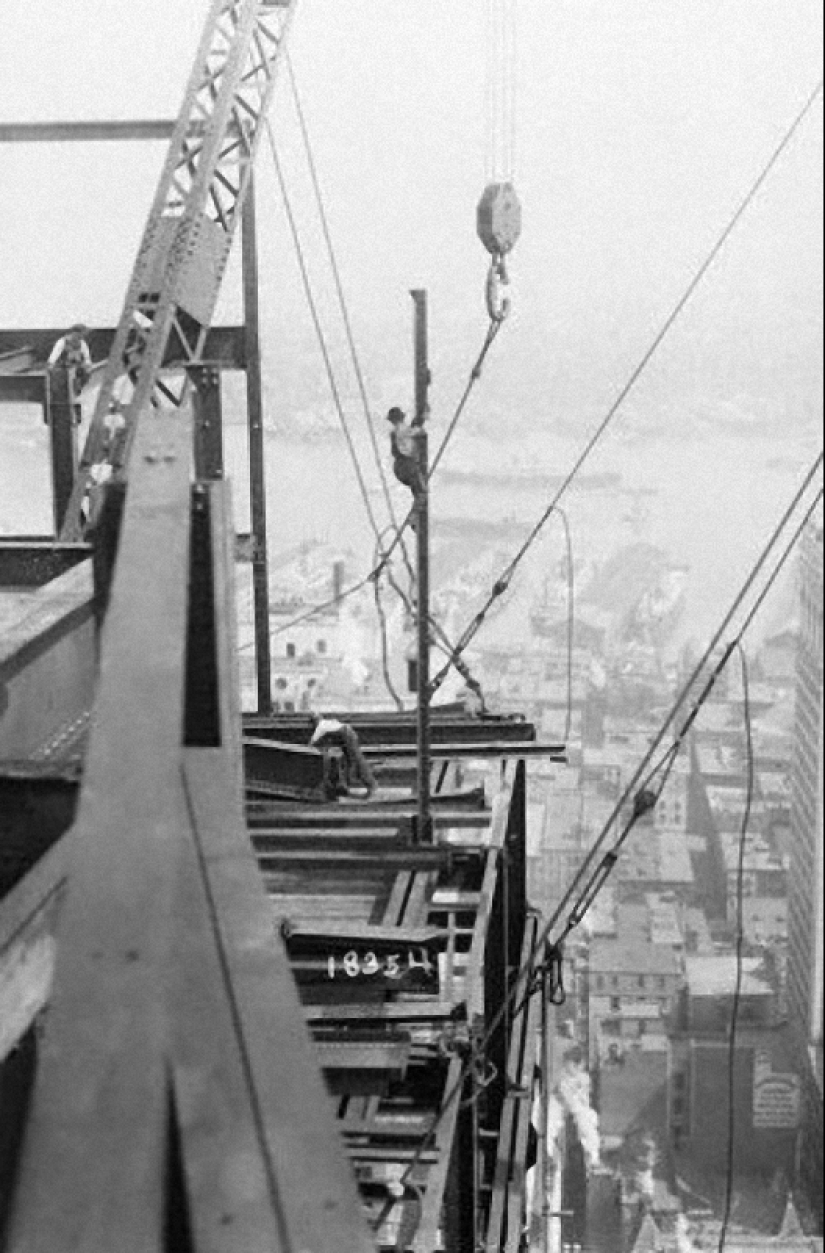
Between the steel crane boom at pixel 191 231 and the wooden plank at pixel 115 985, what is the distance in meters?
8.19

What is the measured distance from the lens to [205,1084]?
1849 millimetres

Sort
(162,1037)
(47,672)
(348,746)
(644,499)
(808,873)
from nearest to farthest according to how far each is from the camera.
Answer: (162,1037) < (47,672) < (348,746) < (808,873) < (644,499)

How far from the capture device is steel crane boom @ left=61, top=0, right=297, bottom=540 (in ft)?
34.2

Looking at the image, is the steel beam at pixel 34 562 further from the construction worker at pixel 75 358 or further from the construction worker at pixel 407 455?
the construction worker at pixel 75 358

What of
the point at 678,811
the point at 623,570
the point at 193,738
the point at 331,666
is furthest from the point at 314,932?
the point at 623,570

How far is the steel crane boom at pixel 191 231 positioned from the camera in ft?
34.2

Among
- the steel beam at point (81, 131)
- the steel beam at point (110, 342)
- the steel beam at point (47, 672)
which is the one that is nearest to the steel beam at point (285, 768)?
the steel beam at point (47, 672)

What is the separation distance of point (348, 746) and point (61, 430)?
12.7 feet

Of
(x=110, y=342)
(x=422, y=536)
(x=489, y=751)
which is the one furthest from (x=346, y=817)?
(x=110, y=342)

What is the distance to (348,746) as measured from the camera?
23.2ft

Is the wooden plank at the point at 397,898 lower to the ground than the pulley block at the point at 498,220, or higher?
lower

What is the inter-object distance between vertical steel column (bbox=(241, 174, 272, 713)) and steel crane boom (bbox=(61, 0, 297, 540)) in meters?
0.42

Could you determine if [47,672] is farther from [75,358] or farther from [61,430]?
[75,358]

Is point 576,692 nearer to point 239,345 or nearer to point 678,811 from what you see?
point 678,811
